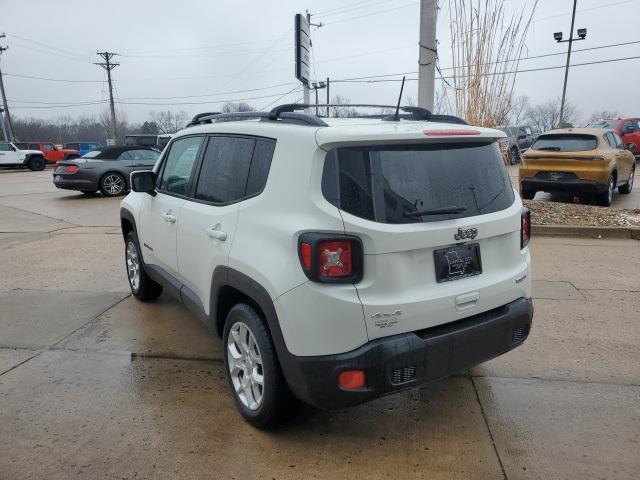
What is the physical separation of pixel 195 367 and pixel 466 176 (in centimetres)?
233

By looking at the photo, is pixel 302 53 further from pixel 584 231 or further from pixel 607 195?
pixel 607 195

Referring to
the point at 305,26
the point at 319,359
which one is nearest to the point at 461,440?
the point at 319,359

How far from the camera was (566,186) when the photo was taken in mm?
9734

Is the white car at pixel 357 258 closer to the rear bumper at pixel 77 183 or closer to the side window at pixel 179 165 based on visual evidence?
the side window at pixel 179 165

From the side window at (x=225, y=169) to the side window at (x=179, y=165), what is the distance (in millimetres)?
248

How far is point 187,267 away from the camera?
3484mm

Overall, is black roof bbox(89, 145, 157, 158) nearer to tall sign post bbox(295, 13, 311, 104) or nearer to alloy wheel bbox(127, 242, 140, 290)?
tall sign post bbox(295, 13, 311, 104)

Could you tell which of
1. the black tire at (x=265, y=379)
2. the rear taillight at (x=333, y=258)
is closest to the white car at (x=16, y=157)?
the black tire at (x=265, y=379)

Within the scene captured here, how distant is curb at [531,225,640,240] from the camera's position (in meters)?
7.55

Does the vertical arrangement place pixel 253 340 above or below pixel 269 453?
above

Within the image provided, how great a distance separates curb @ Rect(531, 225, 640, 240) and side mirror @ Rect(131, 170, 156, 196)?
19.3ft

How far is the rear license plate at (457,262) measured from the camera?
97.5 inches

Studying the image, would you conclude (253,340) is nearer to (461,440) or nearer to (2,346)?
(461,440)

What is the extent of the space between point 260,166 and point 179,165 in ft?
4.47
